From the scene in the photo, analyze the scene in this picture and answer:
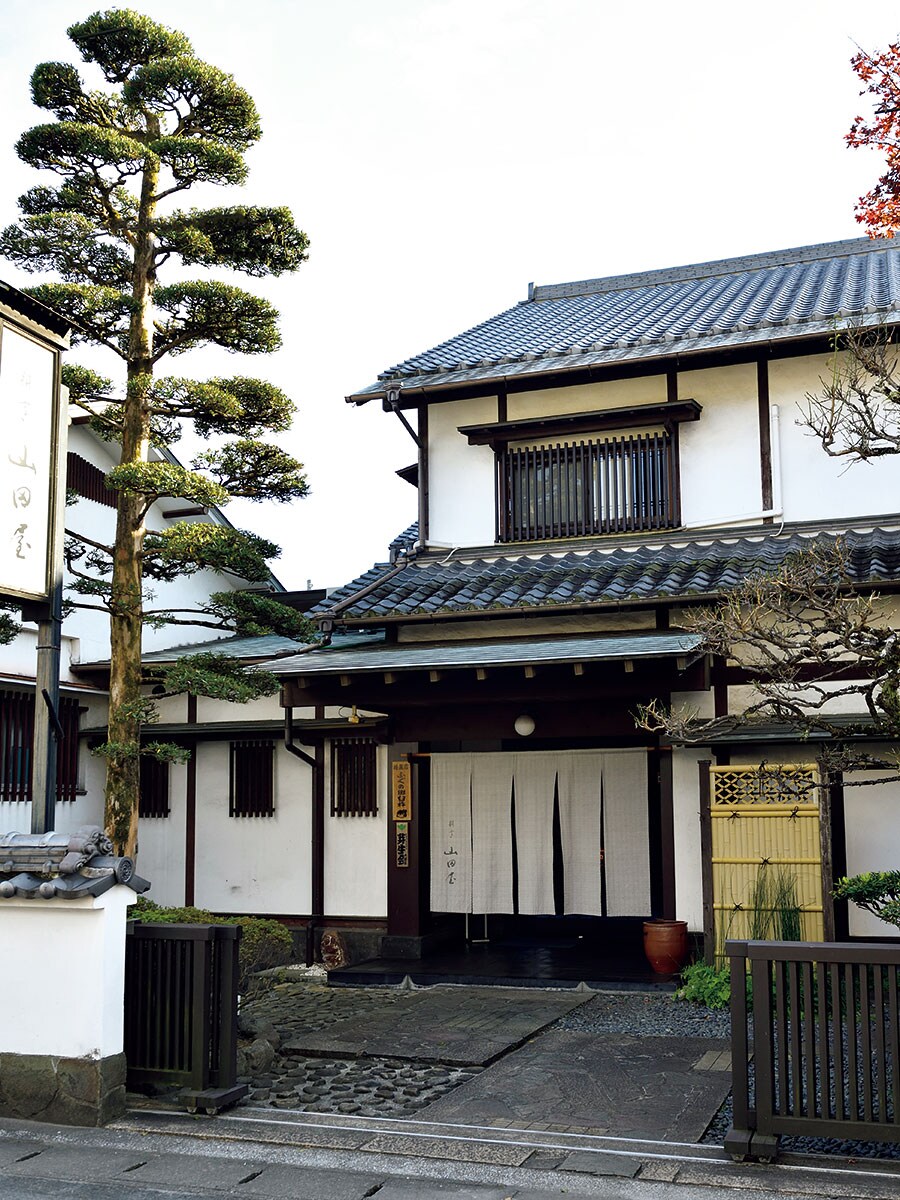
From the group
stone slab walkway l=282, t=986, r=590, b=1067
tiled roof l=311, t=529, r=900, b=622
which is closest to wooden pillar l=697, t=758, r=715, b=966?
stone slab walkway l=282, t=986, r=590, b=1067

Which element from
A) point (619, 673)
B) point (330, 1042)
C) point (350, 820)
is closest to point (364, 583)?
point (350, 820)

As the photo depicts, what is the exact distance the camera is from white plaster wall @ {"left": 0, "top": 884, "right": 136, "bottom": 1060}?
6.54 m

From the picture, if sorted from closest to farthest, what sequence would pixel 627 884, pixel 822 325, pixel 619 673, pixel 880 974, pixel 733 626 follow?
pixel 880 974, pixel 733 626, pixel 619 673, pixel 822 325, pixel 627 884

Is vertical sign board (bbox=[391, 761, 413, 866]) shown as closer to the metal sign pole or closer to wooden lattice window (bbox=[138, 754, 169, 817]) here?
wooden lattice window (bbox=[138, 754, 169, 817])

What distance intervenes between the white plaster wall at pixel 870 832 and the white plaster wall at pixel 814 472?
2826mm

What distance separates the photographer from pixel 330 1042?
8797 mm

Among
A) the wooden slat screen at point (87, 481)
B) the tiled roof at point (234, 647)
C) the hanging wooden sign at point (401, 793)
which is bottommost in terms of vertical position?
the hanging wooden sign at point (401, 793)

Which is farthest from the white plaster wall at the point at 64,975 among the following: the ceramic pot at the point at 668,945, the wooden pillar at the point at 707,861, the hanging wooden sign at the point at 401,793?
the hanging wooden sign at the point at 401,793

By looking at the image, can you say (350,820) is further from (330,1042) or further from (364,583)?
(330,1042)

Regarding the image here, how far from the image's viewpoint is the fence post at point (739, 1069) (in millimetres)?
5816

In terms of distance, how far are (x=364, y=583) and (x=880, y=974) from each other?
8.16 m

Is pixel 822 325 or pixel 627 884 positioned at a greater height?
pixel 822 325

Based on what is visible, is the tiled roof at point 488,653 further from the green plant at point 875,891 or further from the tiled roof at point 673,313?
the tiled roof at point 673,313

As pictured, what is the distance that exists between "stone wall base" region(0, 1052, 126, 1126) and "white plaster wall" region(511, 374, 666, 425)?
8505 mm
